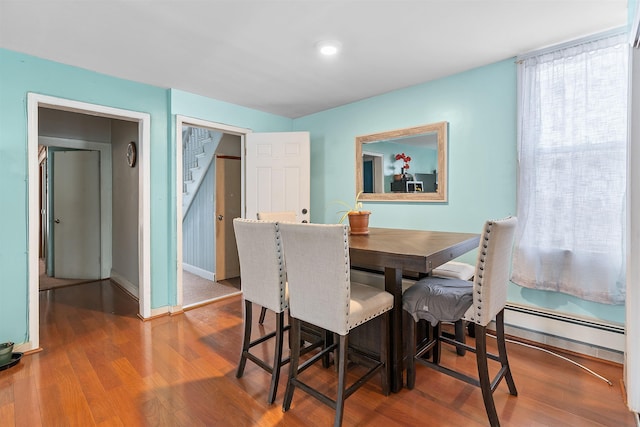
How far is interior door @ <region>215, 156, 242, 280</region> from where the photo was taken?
4.49m

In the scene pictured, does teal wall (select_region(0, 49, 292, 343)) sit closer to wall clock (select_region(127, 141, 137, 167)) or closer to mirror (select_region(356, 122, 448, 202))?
wall clock (select_region(127, 141, 137, 167))

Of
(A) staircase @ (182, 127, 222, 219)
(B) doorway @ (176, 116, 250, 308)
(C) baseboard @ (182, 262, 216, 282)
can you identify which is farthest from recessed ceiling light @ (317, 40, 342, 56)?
(C) baseboard @ (182, 262, 216, 282)

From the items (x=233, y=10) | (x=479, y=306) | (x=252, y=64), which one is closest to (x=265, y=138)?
(x=252, y=64)

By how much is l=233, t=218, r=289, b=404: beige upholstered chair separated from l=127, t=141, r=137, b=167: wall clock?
2.47 m

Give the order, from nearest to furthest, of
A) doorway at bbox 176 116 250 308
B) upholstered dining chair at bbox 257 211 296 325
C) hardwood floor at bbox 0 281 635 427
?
1. hardwood floor at bbox 0 281 635 427
2. upholstered dining chair at bbox 257 211 296 325
3. doorway at bbox 176 116 250 308

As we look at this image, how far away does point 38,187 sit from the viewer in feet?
8.12

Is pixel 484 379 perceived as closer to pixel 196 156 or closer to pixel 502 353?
pixel 502 353

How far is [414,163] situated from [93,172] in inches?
178

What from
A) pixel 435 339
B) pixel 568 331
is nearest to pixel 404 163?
pixel 435 339

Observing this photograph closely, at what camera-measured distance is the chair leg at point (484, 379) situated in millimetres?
1543

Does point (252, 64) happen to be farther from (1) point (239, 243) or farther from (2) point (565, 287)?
(2) point (565, 287)

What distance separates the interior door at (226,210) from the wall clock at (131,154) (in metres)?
1.04

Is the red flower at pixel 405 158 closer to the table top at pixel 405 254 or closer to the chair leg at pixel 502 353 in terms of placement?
the table top at pixel 405 254

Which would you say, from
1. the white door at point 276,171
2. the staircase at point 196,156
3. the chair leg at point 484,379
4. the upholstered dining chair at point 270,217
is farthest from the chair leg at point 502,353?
the staircase at point 196,156
